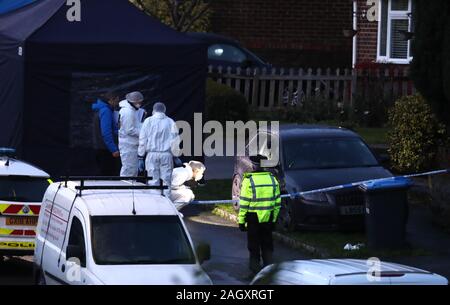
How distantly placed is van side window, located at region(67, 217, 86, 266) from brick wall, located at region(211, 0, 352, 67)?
21.9 metres

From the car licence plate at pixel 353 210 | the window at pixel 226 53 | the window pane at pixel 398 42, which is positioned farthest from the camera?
the window at pixel 226 53

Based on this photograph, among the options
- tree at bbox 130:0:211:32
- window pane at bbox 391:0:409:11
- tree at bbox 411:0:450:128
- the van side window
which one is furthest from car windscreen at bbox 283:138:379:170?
tree at bbox 130:0:211:32

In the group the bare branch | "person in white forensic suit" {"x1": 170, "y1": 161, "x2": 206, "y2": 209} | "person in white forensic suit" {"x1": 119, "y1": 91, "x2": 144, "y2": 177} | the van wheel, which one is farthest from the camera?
the bare branch

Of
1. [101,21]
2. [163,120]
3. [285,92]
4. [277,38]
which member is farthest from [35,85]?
[277,38]

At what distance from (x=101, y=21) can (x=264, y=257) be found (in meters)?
7.52

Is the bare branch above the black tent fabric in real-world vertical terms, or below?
above

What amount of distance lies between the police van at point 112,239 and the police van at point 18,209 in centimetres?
156

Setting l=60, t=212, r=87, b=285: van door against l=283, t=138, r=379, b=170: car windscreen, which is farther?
l=283, t=138, r=379, b=170: car windscreen

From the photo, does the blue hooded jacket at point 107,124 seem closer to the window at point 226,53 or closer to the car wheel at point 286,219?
the car wheel at point 286,219

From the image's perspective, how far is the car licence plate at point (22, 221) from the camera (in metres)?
12.0

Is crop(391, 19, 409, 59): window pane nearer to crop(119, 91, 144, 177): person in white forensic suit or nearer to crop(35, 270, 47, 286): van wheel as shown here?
crop(119, 91, 144, 177): person in white forensic suit

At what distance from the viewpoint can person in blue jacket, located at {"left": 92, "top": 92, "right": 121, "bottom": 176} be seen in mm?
16422

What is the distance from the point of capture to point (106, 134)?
1644 cm

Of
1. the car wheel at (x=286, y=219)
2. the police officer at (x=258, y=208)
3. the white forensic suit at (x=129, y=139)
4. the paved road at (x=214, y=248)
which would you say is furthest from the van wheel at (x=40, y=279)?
the white forensic suit at (x=129, y=139)
